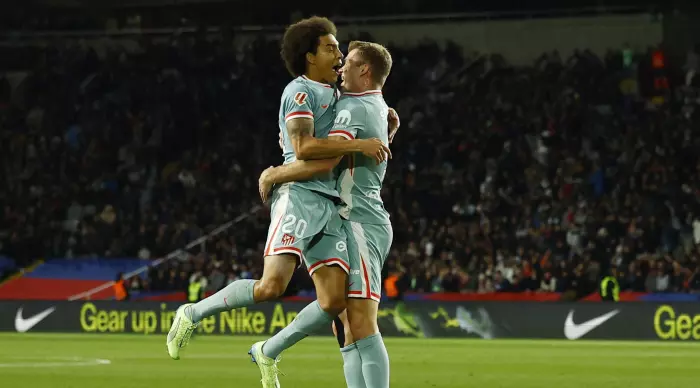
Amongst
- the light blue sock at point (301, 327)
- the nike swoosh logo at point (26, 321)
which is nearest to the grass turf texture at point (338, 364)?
the nike swoosh logo at point (26, 321)

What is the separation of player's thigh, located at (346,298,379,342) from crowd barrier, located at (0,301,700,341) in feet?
44.0

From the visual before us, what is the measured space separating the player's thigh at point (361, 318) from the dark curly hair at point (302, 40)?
155 centimetres

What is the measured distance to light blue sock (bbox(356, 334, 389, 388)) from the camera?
7348 millimetres

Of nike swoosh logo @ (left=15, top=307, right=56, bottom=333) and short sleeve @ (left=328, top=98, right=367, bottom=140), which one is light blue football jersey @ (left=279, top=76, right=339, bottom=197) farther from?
nike swoosh logo @ (left=15, top=307, right=56, bottom=333)

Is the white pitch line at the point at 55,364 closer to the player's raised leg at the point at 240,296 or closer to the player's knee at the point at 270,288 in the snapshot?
the player's raised leg at the point at 240,296

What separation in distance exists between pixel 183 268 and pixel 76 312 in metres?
2.52

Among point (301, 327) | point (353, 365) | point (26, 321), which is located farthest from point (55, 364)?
point (26, 321)

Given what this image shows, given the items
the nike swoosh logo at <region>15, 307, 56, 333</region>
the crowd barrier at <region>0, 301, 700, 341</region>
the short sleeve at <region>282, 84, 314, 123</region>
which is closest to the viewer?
the short sleeve at <region>282, 84, 314, 123</region>

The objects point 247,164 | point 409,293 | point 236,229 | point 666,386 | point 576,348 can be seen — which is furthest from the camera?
point 247,164

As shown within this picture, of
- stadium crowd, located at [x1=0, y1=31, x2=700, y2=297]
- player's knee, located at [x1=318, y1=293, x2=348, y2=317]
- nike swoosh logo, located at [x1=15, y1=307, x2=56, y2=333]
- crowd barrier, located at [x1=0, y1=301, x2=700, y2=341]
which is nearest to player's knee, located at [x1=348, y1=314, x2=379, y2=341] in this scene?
player's knee, located at [x1=318, y1=293, x2=348, y2=317]

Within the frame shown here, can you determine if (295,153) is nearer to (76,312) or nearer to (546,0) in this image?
(76,312)

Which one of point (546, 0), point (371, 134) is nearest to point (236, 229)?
point (546, 0)

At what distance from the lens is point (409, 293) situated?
2277 cm

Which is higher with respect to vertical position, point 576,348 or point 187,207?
point 187,207
